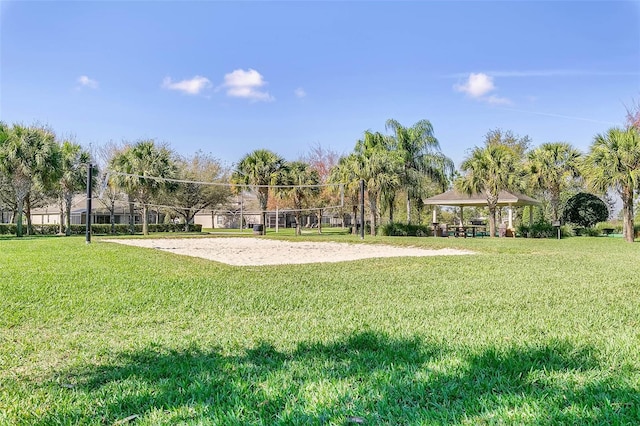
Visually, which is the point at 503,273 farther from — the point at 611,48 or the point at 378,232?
the point at 378,232

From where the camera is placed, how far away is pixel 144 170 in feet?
81.4

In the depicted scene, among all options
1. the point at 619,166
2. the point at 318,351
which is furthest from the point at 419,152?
the point at 318,351

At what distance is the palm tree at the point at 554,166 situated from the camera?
73.6ft

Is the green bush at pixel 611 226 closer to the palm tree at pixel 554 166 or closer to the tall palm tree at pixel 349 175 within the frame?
the palm tree at pixel 554 166

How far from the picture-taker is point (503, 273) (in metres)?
7.02

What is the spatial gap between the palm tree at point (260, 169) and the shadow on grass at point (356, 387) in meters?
22.9

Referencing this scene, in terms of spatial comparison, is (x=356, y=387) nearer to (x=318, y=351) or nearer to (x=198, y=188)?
(x=318, y=351)

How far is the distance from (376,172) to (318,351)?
19.7 m

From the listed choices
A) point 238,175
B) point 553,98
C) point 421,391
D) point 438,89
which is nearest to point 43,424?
point 421,391

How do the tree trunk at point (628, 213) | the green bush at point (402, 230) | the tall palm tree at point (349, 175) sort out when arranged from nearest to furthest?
the tree trunk at point (628, 213), the tall palm tree at point (349, 175), the green bush at point (402, 230)

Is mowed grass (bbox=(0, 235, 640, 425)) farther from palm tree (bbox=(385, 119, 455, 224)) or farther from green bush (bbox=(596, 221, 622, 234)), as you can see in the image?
green bush (bbox=(596, 221, 622, 234))

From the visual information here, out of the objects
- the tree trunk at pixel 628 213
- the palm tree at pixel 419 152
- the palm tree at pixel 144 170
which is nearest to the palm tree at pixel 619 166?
the tree trunk at pixel 628 213

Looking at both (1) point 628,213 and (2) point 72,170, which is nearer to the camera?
(1) point 628,213

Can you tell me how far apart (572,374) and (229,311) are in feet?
9.90
